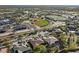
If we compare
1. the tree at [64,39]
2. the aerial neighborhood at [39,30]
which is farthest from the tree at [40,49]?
the tree at [64,39]

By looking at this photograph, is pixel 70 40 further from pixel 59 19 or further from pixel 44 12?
pixel 44 12

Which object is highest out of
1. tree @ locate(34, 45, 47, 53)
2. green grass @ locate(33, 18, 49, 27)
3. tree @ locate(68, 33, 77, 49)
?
green grass @ locate(33, 18, 49, 27)

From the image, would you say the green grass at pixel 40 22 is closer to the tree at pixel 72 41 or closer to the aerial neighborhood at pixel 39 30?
the aerial neighborhood at pixel 39 30

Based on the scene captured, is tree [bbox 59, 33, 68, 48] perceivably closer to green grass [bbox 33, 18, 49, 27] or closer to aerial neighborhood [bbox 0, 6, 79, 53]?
aerial neighborhood [bbox 0, 6, 79, 53]

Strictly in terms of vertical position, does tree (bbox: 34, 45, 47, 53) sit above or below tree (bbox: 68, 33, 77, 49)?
below

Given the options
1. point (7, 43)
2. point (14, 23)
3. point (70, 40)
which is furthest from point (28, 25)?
point (70, 40)

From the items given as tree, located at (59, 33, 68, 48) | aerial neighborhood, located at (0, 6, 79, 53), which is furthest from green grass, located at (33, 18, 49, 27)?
tree, located at (59, 33, 68, 48)

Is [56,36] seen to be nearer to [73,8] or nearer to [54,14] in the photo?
[54,14]
